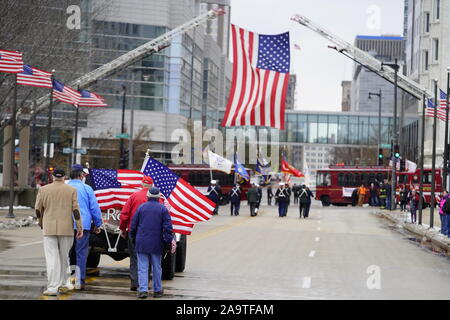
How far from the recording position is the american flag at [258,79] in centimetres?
2638

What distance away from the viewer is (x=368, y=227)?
121 feet

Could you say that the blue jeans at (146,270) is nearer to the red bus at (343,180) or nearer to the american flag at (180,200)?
the american flag at (180,200)

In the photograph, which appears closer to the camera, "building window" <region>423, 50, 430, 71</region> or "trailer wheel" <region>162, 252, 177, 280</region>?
"trailer wheel" <region>162, 252, 177, 280</region>

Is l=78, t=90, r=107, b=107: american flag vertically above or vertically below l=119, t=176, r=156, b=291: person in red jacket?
above

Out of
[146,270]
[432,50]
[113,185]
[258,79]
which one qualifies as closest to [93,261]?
[113,185]

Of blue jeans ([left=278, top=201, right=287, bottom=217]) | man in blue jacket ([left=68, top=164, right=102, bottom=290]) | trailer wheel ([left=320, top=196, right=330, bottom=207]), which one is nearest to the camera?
man in blue jacket ([left=68, top=164, right=102, bottom=290])

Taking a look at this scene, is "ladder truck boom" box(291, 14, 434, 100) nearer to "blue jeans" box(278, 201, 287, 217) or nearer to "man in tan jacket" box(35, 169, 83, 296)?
"blue jeans" box(278, 201, 287, 217)

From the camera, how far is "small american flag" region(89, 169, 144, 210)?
14672 mm

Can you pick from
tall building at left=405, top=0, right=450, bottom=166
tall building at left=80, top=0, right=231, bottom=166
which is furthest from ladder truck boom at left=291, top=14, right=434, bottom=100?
tall building at left=80, top=0, right=231, bottom=166

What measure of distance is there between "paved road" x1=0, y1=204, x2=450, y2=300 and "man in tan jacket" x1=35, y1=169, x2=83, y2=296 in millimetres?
509

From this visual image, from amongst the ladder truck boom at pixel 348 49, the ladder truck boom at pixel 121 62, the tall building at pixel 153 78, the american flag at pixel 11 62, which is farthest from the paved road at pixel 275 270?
the tall building at pixel 153 78

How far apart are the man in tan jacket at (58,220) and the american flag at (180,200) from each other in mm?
2113

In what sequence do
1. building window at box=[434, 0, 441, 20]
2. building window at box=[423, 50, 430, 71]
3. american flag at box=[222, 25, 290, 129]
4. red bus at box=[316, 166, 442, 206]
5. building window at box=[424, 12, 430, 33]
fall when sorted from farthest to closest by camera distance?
building window at box=[424, 12, 430, 33], building window at box=[423, 50, 430, 71], building window at box=[434, 0, 441, 20], red bus at box=[316, 166, 442, 206], american flag at box=[222, 25, 290, 129]

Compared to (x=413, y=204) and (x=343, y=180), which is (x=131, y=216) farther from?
(x=343, y=180)
